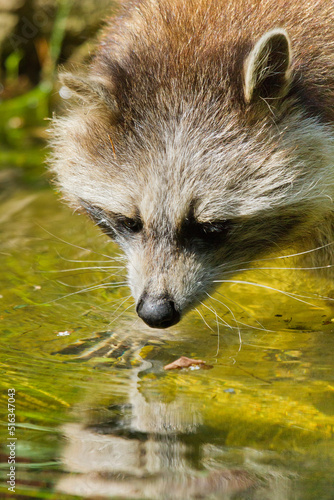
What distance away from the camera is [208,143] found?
4367mm

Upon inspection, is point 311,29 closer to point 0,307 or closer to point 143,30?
point 143,30

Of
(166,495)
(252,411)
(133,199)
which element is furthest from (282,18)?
(166,495)

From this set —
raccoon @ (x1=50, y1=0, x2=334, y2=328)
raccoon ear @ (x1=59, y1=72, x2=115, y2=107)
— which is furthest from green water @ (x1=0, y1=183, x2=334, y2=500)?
raccoon ear @ (x1=59, y1=72, x2=115, y2=107)

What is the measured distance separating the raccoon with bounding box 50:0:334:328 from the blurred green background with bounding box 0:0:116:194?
670cm

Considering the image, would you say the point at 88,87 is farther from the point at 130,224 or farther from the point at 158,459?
the point at 158,459

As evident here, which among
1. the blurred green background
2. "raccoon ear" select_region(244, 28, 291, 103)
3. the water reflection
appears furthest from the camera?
the blurred green background

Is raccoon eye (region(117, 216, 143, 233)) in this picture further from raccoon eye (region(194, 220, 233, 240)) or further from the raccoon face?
raccoon eye (region(194, 220, 233, 240))

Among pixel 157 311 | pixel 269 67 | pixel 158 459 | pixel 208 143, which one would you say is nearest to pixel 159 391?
pixel 157 311

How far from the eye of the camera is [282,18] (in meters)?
4.71

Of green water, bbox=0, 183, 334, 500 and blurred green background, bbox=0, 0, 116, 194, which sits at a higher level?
blurred green background, bbox=0, 0, 116, 194

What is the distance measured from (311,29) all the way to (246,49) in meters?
0.59

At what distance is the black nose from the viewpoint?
423 cm

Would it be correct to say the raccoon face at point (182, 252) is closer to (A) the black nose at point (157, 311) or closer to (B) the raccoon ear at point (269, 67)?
(A) the black nose at point (157, 311)

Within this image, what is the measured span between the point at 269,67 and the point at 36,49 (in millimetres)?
9217
